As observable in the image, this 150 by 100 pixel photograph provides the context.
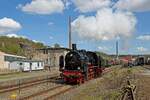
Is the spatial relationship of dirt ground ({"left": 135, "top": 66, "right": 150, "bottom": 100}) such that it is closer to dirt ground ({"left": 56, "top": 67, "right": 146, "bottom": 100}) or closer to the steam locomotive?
dirt ground ({"left": 56, "top": 67, "right": 146, "bottom": 100})

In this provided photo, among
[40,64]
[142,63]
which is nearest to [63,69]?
[40,64]

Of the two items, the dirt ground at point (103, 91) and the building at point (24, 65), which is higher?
the building at point (24, 65)

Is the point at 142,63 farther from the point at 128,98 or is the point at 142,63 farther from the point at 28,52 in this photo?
the point at 128,98

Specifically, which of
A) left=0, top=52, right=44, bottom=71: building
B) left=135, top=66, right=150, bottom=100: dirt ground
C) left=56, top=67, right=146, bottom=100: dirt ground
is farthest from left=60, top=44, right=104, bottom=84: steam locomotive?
left=0, top=52, right=44, bottom=71: building

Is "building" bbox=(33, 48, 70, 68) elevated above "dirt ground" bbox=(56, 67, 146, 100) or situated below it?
above

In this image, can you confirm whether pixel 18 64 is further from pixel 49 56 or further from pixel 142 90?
pixel 142 90

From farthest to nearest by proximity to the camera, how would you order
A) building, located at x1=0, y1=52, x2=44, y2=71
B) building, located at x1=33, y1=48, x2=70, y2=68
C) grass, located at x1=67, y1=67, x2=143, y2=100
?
building, located at x1=33, y1=48, x2=70, y2=68
building, located at x1=0, y1=52, x2=44, y2=71
grass, located at x1=67, y1=67, x2=143, y2=100

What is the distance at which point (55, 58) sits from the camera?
108m

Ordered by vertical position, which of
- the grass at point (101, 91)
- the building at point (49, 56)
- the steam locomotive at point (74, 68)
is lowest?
the grass at point (101, 91)

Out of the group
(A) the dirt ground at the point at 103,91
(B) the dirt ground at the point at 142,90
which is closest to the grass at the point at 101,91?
(A) the dirt ground at the point at 103,91

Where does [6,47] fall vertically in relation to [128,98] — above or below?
above

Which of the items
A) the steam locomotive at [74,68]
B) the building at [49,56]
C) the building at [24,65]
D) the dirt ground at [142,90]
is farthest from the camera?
the building at [49,56]

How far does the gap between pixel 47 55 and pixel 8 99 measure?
287 ft

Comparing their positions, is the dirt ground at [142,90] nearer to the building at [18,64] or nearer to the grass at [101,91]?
the grass at [101,91]
